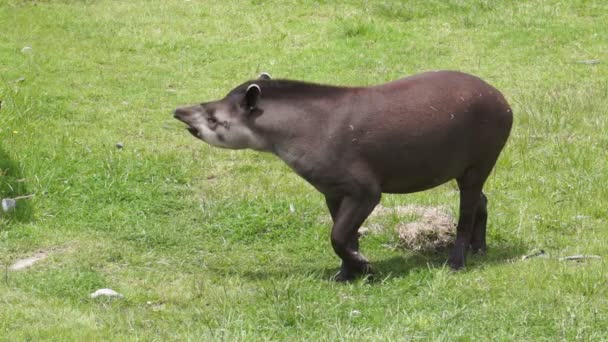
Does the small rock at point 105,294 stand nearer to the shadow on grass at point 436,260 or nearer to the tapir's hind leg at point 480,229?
the shadow on grass at point 436,260

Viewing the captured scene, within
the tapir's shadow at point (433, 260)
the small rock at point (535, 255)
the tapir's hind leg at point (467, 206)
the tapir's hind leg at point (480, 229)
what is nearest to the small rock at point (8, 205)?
the tapir's shadow at point (433, 260)

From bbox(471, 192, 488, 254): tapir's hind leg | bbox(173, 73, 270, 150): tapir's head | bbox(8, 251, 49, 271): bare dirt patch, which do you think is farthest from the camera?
bbox(471, 192, 488, 254): tapir's hind leg

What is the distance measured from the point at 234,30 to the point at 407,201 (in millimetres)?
6485

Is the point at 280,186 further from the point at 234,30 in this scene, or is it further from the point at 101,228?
the point at 234,30

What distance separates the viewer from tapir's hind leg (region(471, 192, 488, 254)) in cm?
853

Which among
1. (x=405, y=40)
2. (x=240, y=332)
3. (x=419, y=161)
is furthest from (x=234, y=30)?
(x=240, y=332)

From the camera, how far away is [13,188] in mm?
9516

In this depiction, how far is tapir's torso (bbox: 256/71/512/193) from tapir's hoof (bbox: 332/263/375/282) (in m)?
0.59

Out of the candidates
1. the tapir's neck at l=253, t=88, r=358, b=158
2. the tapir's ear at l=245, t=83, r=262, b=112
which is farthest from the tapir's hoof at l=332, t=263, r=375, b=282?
the tapir's ear at l=245, t=83, r=262, b=112

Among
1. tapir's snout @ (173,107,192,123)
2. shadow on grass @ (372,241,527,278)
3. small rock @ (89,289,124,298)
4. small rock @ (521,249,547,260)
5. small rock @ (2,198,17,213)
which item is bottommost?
shadow on grass @ (372,241,527,278)

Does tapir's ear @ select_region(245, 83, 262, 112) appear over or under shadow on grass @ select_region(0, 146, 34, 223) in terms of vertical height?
over

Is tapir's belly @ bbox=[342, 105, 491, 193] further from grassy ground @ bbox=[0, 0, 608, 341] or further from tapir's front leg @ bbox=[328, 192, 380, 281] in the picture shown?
A: grassy ground @ bbox=[0, 0, 608, 341]

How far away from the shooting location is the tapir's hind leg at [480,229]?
853cm

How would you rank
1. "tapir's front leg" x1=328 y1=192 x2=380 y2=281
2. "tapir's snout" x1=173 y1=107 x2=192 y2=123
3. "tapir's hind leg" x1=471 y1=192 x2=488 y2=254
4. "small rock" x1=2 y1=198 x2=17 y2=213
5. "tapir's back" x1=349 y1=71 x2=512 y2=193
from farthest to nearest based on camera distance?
1. "small rock" x1=2 y1=198 x2=17 y2=213
2. "tapir's hind leg" x1=471 y1=192 x2=488 y2=254
3. "tapir's snout" x1=173 y1=107 x2=192 y2=123
4. "tapir's back" x1=349 y1=71 x2=512 y2=193
5. "tapir's front leg" x1=328 y1=192 x2=380 y2=281
